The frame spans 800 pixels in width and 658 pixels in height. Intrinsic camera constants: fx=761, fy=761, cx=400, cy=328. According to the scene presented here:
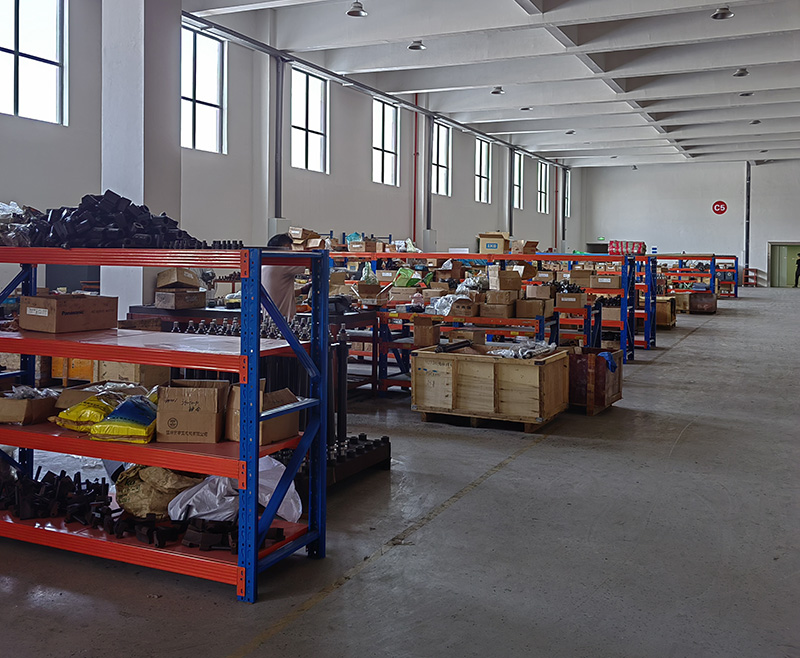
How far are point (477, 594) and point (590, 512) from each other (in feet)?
4.84

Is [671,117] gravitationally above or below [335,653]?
above

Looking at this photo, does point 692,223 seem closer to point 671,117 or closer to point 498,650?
point 671,117

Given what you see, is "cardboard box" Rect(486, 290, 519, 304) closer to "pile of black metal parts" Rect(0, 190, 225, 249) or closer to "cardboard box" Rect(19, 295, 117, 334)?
"pile of black metal parts" Rect(0, 190, 225, 249)

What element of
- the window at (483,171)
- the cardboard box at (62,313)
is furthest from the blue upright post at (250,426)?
the window at (483,171)

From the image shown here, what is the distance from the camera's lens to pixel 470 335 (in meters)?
9.41

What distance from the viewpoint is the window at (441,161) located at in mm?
22594

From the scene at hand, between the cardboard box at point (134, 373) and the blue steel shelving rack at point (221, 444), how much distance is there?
3.66 metres

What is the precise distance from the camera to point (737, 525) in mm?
4578

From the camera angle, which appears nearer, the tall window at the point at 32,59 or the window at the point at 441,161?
the tall window at the point at 32,59

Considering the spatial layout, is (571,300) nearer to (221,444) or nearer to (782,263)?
(221,444)

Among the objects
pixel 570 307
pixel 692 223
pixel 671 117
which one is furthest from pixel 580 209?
pixel 570 307

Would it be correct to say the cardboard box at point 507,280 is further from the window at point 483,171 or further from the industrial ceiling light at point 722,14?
the window at point 483,171

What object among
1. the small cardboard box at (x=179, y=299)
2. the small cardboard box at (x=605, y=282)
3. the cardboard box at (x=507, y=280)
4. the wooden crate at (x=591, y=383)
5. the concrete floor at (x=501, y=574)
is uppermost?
the small cardboard box at (x=605, y=282)

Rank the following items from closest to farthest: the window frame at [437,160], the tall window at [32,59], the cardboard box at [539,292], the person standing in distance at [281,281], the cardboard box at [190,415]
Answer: the cardboard box at [190,415] < the person standing in distance at [281,281] < the cardboard box at [539,292] < the tall window at [32,59] < the window frame at [437,160]
